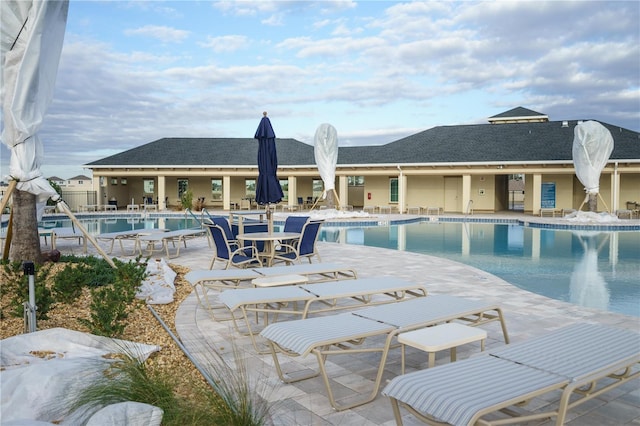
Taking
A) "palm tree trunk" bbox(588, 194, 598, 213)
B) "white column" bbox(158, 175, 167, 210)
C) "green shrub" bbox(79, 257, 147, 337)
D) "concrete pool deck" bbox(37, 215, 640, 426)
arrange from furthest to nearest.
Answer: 1. "white column" bbox(158, 175, 167, 210)
2. "palm tree trunk" bbox(588, 194, 598, 213)
3. "green shrub" bbox(79, 257, 147, 337)
4. "concrete pool deck" bbox(37, 215, 640, 426)

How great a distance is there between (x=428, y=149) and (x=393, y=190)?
11.3ft

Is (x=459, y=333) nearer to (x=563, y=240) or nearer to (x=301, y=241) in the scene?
(x=301, y=241)

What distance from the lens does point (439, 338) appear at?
11.2 ft

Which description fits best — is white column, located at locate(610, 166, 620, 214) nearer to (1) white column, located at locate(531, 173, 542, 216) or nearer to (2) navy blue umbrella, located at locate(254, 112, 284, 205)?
(1) white column, located at locate(531, 173, 542, 216)

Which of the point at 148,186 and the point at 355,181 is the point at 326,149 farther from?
the point at 148,186

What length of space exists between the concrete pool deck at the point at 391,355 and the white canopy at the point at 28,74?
3.11 metres

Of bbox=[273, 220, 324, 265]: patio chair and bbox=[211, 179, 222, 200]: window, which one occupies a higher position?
bbox=[211, 179, 222, 200]: window

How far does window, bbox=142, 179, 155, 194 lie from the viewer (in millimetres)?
32094

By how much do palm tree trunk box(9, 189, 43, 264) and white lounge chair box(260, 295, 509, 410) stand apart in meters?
5.22

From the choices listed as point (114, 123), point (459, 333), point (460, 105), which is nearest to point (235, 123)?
point (114, 123)

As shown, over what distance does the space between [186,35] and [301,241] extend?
33.3 feet

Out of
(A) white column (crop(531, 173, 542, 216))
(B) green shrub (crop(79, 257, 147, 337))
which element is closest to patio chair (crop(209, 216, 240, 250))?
(B) green shrub (crop(79, 257, 147, 337))

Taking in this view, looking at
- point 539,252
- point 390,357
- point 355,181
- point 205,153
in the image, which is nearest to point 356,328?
point 390,357

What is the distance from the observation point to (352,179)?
1291 inches
